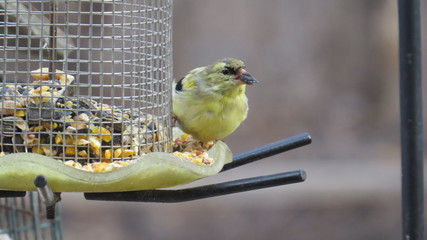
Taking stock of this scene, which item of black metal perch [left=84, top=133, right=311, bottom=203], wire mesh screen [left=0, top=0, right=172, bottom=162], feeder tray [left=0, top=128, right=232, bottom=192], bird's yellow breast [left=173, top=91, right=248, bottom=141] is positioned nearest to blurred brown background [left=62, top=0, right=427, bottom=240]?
bird's yellow breast [left=173, top=91, right=248, bottom=141]

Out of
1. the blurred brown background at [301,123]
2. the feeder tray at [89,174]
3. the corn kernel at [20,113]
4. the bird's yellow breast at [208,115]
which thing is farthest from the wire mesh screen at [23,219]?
the blurred brown background at [301,123]

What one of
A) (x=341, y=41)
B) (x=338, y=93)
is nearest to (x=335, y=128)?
(x=338, y=93)

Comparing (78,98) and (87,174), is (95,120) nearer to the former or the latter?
(78,98)

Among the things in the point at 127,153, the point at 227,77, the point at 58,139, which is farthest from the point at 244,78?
the point at 58,139

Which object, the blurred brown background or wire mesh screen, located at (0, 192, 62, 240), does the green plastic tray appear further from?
the blurred brown background

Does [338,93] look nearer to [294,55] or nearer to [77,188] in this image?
[294,55]
